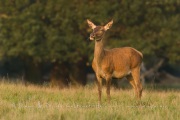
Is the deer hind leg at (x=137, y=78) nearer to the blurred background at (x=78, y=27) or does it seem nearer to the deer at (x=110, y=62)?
the deer at (x=110, y=62)

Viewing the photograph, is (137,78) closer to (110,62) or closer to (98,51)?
(110,62)

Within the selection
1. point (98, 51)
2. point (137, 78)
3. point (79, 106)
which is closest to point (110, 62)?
point (98, 51)

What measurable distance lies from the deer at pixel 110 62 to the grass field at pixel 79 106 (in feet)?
1.77

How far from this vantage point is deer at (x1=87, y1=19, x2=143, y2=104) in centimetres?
1455

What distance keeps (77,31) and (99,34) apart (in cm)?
1478

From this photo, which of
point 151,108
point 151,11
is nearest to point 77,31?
point 151,11

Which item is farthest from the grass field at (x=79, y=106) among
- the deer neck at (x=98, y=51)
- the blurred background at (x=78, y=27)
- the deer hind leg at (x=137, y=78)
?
the blurred background at (x=78, y=27)

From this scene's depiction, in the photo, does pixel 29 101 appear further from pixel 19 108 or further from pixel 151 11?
pixel 151 11

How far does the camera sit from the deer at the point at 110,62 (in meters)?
14.6

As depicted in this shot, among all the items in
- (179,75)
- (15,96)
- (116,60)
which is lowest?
(179,75)

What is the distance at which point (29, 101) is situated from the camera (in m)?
14.2

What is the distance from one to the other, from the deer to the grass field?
0.54m

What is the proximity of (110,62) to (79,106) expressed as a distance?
2082 mm

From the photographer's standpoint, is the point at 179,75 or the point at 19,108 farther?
the point at 179,75
